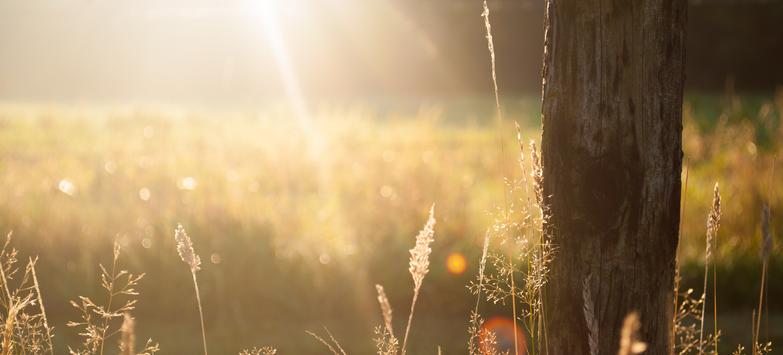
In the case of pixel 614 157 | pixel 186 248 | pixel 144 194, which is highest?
pixel 614 157

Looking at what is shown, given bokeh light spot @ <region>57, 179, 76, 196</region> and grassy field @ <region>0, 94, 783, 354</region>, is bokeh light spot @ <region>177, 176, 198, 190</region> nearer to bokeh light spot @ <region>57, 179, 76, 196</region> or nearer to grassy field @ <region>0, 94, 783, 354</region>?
grassy field @ <region>0, 94, 783, 354</region>

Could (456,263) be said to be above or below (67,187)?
below

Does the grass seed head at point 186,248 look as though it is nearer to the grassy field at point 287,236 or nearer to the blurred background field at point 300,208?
the blurred background field at point 300,208

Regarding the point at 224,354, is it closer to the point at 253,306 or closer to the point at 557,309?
the point at 253,306

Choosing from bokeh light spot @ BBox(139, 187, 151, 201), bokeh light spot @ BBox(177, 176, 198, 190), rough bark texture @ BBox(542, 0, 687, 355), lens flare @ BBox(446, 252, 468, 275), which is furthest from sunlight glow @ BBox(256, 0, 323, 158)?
rough bark texture @ BBox(542, 0, 687, 355)

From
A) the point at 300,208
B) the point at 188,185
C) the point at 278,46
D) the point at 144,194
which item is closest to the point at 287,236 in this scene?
the point at 300,208

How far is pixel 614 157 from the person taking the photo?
→ 2.11m

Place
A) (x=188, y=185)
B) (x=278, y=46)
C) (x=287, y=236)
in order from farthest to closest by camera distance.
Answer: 1. (x=278, y=46)
2. (x=188, y=185)
3. (x=287, y=236)

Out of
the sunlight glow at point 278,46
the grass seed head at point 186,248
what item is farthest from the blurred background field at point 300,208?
the sunlight glow at point 278,46

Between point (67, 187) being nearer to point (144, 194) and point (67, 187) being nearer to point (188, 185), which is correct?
point (144, 194)

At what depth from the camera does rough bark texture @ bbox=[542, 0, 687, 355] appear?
2070 millimetres

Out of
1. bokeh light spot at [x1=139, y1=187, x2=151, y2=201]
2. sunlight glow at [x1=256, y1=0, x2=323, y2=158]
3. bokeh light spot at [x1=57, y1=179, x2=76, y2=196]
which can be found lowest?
sunlight glow at [x1=256, y1=0, x2=323, y2=158]

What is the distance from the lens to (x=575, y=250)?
219 centimetres

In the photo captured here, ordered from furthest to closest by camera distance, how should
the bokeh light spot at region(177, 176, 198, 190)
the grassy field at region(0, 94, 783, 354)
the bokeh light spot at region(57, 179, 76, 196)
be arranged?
the bokeh light spot at region(57, 179, 76, 196) < the bokeh light spot at region(177, 176, 198, 190) < the grassy field at region(0, 94, 783, 354)
